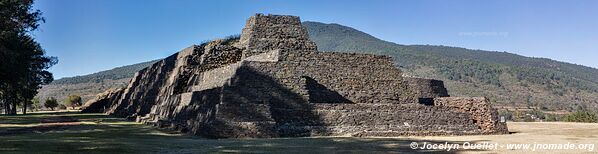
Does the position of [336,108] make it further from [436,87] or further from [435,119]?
[436,87]

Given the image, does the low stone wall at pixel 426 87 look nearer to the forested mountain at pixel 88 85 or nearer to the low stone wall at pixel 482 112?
the low stone wall at pixel 482 112

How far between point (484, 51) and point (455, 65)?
177 feet

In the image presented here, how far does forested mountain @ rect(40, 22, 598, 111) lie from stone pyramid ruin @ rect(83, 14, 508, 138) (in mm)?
57912

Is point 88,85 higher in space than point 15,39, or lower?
higher

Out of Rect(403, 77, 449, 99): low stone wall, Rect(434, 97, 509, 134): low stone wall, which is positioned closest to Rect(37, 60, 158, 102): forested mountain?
Rect(403, 77, 449, 99): low stone wall

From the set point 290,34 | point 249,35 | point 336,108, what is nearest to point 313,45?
point 290,34

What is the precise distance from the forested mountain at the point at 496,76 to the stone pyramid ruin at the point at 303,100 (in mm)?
57912

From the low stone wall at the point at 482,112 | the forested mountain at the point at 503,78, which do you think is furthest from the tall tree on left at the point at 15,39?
the forested mountain at the point at 503,78

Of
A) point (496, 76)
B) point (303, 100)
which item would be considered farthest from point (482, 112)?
point (496, 76)

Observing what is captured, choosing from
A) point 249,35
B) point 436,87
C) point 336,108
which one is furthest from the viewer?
point 436,87

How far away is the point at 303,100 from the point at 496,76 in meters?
88.8

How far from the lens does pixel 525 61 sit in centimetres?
14338

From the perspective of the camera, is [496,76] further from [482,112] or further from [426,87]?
[482,112]

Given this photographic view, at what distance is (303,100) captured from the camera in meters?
21.2
